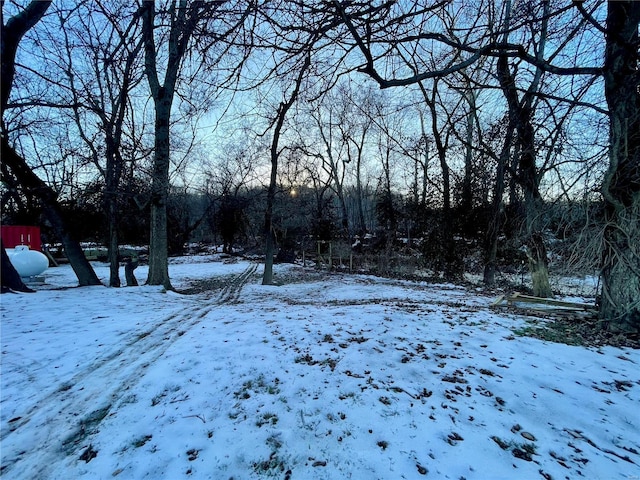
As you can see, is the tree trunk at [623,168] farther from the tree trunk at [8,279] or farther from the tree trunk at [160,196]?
the tree trunk at [8,279]

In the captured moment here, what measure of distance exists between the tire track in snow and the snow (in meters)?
0.01

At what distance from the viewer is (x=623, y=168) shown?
343 cm

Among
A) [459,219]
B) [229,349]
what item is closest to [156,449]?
[229,349]

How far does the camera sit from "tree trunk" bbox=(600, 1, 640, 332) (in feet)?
10.9

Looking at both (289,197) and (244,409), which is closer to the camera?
(244,409)

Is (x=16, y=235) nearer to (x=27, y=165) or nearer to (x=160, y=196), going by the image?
(x=27, y=165)

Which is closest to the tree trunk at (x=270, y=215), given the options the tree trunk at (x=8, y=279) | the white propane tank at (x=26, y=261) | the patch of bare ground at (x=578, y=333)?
the tree trunk at (x=8, y=279)

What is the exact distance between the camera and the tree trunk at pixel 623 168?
3.32 meters

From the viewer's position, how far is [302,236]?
73.5ft

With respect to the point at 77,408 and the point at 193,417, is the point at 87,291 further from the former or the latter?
the point at 193,417

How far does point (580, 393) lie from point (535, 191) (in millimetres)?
3058

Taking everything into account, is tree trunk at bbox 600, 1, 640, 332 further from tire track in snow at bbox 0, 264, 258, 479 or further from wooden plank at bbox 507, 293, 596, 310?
tire track in snow at bbox 0, 264, 258, 479

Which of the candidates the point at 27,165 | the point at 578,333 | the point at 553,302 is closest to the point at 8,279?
the point at 27,165

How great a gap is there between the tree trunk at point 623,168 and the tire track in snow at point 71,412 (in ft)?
18.2
